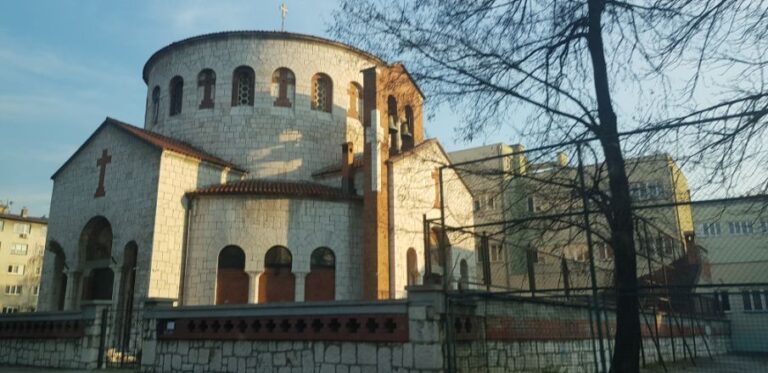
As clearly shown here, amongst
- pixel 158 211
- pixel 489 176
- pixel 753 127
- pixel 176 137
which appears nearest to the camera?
pixel 753 127

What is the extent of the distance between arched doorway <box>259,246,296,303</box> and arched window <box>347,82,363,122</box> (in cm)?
757

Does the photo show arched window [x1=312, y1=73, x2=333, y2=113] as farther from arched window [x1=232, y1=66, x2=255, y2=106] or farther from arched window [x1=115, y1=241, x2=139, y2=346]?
arched window [x1=115, y1=241, x2=139, y2=346]

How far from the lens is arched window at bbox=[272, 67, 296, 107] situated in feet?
72.9

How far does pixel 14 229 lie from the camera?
172 ft

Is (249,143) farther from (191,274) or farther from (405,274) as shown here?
(405,274)

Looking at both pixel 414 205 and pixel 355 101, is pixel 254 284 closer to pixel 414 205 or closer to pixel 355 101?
pixel 414 205

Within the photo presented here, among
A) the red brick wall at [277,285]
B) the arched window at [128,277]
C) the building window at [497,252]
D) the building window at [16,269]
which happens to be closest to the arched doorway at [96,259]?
the arched window at [128,277]

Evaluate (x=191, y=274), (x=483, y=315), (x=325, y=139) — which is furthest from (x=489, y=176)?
(x=325, y=139)

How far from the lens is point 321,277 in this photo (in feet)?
60.3

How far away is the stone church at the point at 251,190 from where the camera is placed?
1797cm

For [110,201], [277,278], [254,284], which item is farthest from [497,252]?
[110,201]

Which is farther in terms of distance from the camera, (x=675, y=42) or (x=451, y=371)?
(x=451, y=371)

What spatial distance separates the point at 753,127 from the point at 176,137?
20348 mm

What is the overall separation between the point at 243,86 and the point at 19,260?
141 feet
